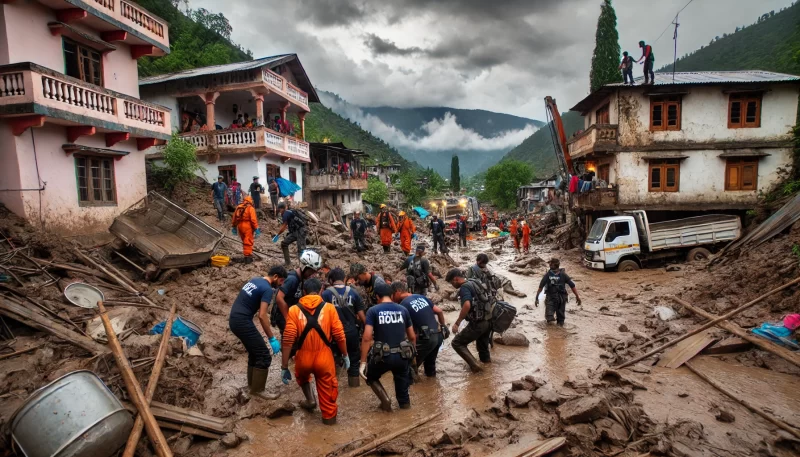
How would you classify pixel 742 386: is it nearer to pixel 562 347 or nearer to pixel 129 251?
pixel 562 347

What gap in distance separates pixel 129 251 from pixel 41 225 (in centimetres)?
183

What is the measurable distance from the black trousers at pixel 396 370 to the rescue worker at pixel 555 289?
4832 millimetres

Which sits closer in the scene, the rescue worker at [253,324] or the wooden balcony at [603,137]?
the rescue worker at [253,324]

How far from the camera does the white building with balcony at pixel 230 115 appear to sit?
18.3m

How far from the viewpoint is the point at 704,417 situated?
16.0 feet

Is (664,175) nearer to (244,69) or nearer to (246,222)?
(246,222)

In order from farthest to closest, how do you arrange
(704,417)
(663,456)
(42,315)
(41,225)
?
(41,225) < (42,315) < (704,417) < (663,456)

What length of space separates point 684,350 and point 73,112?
533 inches

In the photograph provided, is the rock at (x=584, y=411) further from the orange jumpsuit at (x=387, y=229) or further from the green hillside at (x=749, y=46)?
the green hillside at (x=749, y=46)

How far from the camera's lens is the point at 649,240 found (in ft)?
51.0

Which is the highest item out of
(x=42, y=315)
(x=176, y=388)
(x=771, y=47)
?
(x=771, y=47)

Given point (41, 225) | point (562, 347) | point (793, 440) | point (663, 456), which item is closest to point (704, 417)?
point (793, 440)

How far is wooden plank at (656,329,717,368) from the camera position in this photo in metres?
6.48

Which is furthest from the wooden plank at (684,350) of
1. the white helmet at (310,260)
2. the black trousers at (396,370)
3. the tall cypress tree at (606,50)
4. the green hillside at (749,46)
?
the green hillside at (749,46)
